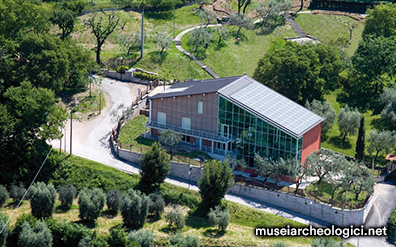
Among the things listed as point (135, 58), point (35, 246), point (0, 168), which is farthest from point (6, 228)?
point (135, 58)

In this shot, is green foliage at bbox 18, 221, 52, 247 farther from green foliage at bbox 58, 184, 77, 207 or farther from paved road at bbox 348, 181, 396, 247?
paved road at bbox 348, 181, 396, 247

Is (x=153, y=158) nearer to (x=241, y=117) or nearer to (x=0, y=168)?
(x=241, y=117)

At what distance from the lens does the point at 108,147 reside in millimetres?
105438

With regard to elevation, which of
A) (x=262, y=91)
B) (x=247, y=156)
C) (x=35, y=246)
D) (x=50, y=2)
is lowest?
(x=35, y=246)

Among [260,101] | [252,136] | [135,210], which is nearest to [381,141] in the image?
[260,101]

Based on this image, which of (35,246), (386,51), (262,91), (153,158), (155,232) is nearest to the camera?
(35,246)

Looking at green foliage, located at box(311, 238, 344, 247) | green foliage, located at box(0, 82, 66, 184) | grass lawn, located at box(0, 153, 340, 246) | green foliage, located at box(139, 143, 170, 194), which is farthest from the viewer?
green foliage, located at box(0, 82, 66, 184)

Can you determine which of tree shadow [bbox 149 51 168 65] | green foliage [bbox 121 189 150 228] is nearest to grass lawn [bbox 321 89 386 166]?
tree shadow [bbox 149 51 168 65]

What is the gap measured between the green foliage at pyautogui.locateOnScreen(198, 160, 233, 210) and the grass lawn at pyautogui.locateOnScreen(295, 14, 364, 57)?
55129 mm

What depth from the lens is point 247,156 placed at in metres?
102

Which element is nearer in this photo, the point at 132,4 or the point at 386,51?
the point at 386,51

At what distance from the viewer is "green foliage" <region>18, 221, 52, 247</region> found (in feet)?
274

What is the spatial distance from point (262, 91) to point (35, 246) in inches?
1576

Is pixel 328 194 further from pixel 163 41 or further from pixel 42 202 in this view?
pixel 163 41
